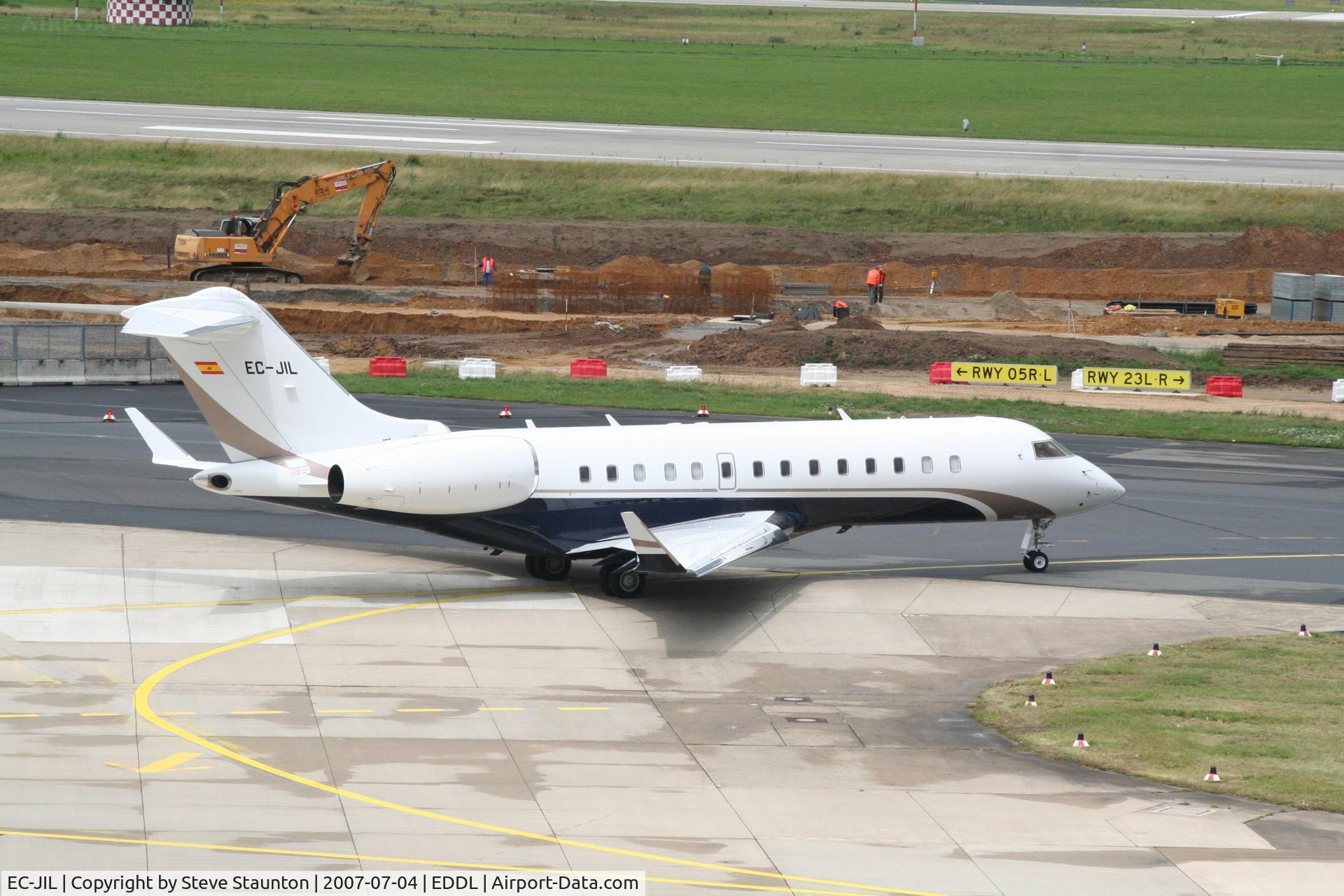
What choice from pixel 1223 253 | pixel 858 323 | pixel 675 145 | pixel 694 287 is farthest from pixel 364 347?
pixel 1223 253

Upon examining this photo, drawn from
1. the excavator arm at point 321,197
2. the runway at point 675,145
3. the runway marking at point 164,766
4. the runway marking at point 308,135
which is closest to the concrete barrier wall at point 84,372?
the excavator arm at point 321,197

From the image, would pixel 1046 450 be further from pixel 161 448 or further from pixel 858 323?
pixel 858 323

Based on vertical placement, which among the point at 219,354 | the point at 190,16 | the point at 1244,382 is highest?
the point at 190,16

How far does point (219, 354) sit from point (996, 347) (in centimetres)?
3777

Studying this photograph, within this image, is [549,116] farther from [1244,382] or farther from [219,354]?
[219,354]

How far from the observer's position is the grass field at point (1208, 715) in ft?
78.2

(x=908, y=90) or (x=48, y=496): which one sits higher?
(x=908, y=90)

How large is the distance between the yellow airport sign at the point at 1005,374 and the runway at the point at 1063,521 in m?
9.02

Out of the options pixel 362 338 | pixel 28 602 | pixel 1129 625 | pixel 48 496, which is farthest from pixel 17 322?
pixel 1129 625

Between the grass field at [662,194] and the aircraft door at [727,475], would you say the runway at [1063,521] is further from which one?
the grass field at [662,194]

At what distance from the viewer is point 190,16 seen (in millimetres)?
148750

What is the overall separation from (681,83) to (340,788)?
10628 cm

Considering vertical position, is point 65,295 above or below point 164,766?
above

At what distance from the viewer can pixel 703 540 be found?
3195 cm
